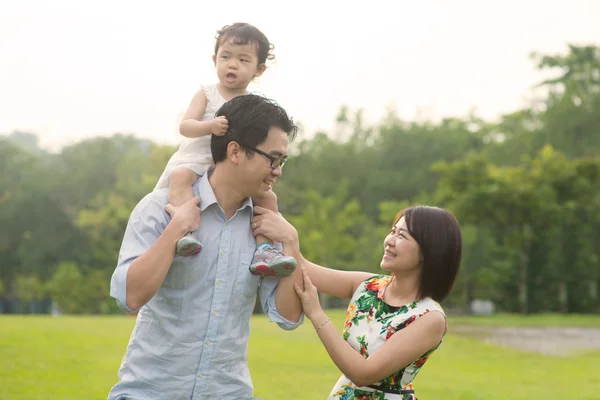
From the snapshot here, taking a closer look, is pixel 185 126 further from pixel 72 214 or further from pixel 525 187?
pixel 72 214

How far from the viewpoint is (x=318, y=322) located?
3.52 m

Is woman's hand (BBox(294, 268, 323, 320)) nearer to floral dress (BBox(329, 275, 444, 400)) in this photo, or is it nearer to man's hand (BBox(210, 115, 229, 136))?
A: floral dress (BBox(329, 275, 444, 400))

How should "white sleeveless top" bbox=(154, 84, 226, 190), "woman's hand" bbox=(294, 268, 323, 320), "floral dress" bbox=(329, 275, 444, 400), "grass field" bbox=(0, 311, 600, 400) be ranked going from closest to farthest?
"woman's hand" bbox=(294, 268, 323, 320) → "floral dress" bbox=(329, 275, 444, 400) → "white sleeveless top" bbox=(154, 84, 226, 190) → "grass field" bbox=(0, 311, 600, 400)

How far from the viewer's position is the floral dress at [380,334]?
11.8 ft

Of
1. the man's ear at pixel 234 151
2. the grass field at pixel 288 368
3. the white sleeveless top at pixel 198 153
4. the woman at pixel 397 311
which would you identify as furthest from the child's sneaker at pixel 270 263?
the grass field at pixel 288 368

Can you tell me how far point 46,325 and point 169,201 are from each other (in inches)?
621

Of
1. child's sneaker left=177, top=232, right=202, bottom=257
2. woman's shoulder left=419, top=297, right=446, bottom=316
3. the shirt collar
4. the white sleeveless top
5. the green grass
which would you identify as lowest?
the green grass

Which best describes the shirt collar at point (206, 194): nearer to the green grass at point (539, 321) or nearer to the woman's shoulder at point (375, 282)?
the woman's shoulder at point (375, 282)

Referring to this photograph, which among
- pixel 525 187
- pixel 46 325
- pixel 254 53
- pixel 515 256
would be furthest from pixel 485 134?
pixel 254 53

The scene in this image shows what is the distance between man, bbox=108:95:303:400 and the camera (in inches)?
121

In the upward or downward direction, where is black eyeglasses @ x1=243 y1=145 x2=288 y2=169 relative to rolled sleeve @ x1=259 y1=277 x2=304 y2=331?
upward

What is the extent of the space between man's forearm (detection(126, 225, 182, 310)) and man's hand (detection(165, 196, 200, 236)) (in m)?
0.13

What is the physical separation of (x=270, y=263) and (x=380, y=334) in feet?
2.31

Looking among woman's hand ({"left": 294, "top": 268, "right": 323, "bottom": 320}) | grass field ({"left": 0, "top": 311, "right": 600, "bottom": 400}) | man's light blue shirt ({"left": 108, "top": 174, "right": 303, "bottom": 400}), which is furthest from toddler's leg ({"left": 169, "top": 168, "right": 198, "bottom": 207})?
grass field ({"left": 0, "top": 311, "right": 600, "bottom": 400})
